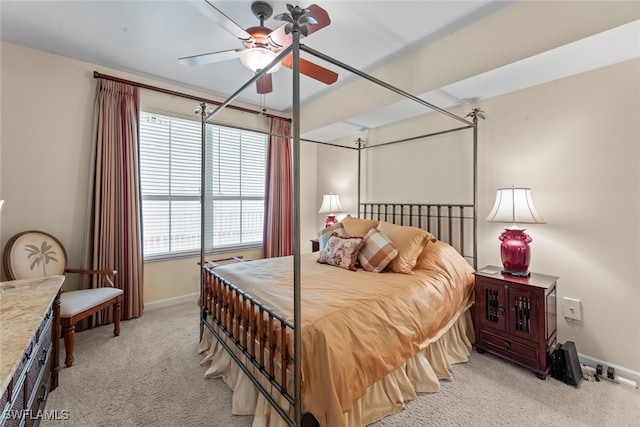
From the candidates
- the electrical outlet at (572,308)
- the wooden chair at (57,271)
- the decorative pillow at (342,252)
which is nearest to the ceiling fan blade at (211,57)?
the decorative pillow at (342,252)

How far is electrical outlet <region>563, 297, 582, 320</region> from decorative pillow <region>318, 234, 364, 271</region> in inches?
66.6

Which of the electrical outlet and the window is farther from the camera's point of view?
the window

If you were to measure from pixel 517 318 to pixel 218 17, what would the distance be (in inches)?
115

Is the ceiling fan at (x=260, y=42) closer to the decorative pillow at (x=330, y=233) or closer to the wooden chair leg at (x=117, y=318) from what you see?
the decorative pillow at (x=330, y=233)

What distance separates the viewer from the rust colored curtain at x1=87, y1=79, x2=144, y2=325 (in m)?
Answer: 2.82

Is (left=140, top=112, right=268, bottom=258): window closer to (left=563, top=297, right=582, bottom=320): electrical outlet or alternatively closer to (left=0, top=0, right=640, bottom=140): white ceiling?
(left=0, top=0, right=640, bottom=140): white ceiling

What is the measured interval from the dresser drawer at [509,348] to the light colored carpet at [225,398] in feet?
0.28

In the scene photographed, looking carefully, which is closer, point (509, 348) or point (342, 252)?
point (509, 348)

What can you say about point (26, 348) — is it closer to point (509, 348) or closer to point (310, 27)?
point (310, 27)

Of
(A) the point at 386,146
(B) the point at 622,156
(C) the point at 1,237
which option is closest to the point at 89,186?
(C) the point at 1,237

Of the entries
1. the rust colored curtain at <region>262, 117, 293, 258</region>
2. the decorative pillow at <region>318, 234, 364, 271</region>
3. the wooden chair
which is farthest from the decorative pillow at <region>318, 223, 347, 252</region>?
the wooden chair

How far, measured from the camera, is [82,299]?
236cm

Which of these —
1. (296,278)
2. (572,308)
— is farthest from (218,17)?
(572,308)

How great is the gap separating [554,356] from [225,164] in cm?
395
